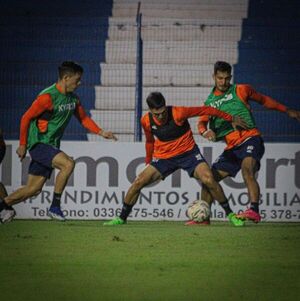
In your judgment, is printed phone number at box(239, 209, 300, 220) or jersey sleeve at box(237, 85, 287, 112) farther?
printed phone number at box(239, 209, 300, 220)

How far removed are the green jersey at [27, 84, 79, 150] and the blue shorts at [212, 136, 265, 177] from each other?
2.03 m

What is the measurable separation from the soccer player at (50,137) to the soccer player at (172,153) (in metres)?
0.54

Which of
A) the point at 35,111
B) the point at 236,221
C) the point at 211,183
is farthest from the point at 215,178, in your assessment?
the point at 35,111

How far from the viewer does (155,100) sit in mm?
12094

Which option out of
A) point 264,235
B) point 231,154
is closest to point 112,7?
point 231,154

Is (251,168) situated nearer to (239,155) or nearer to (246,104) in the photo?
(239,155)

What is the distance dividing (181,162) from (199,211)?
677mm

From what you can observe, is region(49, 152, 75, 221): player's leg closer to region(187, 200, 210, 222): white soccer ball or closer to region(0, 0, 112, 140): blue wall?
region(187, 200, 210, 222): white soccer ball

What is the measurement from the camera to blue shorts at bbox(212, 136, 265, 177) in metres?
12.7

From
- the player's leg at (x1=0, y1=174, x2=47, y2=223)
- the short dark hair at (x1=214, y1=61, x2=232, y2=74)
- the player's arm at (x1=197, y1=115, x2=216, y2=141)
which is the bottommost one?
the player's leg at (x1=0, y1=174, x2=47, y2=223)

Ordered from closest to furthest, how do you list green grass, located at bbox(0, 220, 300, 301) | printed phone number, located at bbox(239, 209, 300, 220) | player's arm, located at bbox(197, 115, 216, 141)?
1. green grass, located at bbox(0, 220, 300, 301)
2. player's arm, located at bbox(197, 115, 216, 141)
3. printed phone number, located at bbox(239, 209, 300, 220)

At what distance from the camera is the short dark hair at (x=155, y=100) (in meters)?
12.0

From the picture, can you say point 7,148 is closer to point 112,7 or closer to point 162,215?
point 162,215

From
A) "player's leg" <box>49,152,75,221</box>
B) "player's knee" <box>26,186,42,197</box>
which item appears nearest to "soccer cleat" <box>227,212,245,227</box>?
"player's leg" <box>49,152,75,221</box>
